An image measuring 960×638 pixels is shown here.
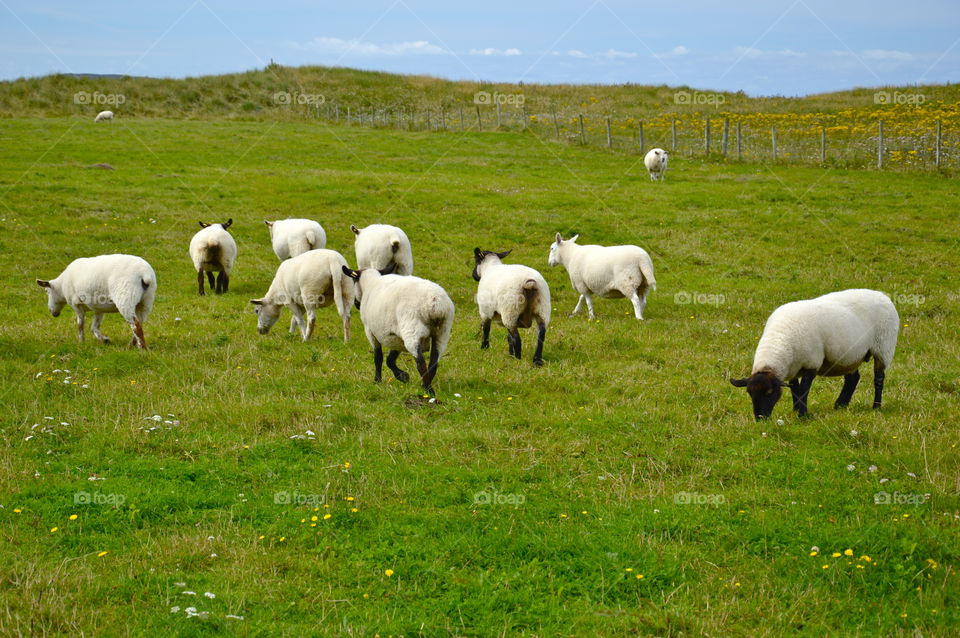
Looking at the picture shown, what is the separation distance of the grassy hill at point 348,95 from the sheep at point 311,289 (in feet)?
Answer: 123

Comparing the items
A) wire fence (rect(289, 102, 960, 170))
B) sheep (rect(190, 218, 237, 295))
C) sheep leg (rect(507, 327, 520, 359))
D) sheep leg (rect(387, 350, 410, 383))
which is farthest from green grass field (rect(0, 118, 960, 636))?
wire fence (rect(289, 102, 960, 170))

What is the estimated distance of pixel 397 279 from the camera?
11656 mm

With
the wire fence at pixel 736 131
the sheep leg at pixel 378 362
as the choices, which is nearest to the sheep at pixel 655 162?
the wire fence at pixel 736 131

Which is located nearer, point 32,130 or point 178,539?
point 178,539

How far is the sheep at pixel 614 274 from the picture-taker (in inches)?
655

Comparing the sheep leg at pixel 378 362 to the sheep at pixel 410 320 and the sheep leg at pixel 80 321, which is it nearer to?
the sheep at pixel 410 320

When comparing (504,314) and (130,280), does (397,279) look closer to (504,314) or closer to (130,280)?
(504,314)

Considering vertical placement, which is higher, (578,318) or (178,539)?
(578,318)

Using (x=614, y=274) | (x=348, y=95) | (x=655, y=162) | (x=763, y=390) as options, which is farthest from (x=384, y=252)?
(x=348, y=95)

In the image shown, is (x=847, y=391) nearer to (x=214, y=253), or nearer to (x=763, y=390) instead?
(x=763, y=390)

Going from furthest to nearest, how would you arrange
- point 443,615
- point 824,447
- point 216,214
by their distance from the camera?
point 216,214, point 824,447, point 443,615

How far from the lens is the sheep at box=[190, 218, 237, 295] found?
18453 millimetres

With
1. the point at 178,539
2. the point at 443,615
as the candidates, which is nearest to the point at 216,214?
the point at 178,539

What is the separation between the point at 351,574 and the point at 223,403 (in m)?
4.65
